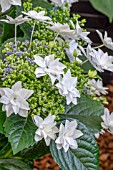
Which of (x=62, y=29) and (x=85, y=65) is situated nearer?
(x=62, y=29)

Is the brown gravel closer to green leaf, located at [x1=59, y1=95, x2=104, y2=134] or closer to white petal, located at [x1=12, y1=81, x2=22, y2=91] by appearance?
green leaf, located at [x1=59, y1=95, x2=104, y2=134]


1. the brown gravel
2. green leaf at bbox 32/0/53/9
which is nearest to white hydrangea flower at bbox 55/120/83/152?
green leaf at bbox 32/0/53/9

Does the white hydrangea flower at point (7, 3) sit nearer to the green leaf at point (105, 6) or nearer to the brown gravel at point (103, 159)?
the green leaf at point (105, 6)

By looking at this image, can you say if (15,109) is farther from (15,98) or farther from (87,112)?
(87,112)

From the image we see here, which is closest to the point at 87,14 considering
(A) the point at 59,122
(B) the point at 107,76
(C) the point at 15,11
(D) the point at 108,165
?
(B) the point at 107,76

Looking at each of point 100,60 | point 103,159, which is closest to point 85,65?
point 100,60

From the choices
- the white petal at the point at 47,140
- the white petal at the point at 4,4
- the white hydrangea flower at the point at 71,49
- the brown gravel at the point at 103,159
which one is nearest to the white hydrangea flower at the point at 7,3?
the white petal at the point at 4,4
